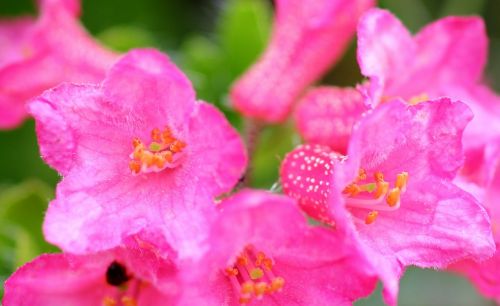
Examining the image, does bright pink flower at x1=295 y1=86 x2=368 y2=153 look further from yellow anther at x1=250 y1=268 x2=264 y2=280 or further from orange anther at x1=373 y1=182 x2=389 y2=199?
yellow anther at x1=250 y1=268 x2=264 y2=280

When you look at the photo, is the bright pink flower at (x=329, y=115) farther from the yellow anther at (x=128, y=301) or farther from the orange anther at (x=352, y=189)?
the yellow anther at (x=128, y=301)

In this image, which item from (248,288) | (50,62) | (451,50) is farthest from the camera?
(50,62)

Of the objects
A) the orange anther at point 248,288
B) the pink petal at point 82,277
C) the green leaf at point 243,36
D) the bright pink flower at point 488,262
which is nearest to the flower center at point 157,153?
the pink petal at point 82,277

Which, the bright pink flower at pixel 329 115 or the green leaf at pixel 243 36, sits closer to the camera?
the bright pink flower at pixel 329 115

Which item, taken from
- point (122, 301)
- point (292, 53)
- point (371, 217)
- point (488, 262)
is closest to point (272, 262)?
point (371, 217)

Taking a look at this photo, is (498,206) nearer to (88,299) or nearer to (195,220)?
(195,220)

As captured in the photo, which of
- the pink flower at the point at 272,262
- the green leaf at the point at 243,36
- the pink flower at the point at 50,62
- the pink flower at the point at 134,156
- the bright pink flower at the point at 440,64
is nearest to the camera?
the pink flower at the point at 272,262

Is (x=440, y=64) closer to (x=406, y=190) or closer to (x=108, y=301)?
(x=406, y=190)
